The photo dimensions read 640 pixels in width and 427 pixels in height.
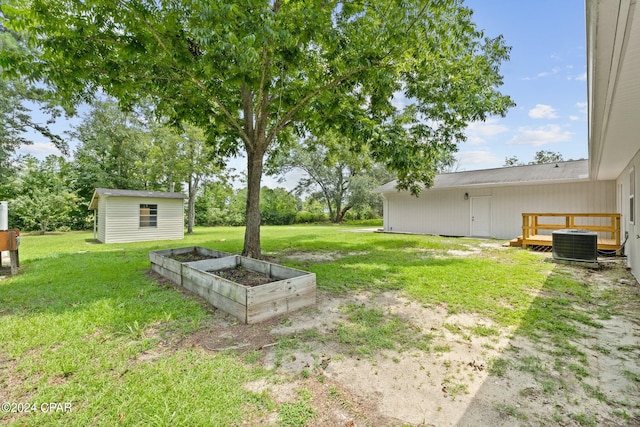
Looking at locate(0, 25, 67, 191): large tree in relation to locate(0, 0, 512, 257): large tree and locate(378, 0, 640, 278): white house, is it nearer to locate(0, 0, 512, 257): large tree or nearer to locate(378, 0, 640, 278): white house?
locate(0, 0, 512, 257): large tree

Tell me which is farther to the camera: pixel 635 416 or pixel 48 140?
pixel 48 140

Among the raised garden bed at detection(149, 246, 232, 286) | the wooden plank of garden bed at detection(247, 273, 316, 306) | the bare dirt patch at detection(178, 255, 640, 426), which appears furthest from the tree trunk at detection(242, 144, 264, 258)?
the bare dirt patch at detection(178, 255, 640, 426)

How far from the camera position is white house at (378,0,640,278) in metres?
1.90

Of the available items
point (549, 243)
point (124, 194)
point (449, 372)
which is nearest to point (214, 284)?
point (449, 372)

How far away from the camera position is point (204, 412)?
185cm

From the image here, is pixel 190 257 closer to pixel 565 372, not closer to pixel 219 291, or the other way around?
pixel 219 291

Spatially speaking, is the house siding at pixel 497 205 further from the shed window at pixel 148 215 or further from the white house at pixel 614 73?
the shed window at pixel 148 215

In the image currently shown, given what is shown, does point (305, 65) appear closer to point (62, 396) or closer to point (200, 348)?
point (200, 348)

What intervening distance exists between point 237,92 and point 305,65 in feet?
6.82

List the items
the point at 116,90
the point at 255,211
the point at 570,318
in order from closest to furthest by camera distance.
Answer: the point at 570,318
the point at 116,90
the point at 255,211

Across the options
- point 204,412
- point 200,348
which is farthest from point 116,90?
point 204,412

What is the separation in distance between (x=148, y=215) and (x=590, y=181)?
18.1 meters

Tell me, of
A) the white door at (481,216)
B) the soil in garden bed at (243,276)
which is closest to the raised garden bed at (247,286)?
the soil in garden bed at (243,276)

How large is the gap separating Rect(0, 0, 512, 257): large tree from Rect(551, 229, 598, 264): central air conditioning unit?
140 inches
